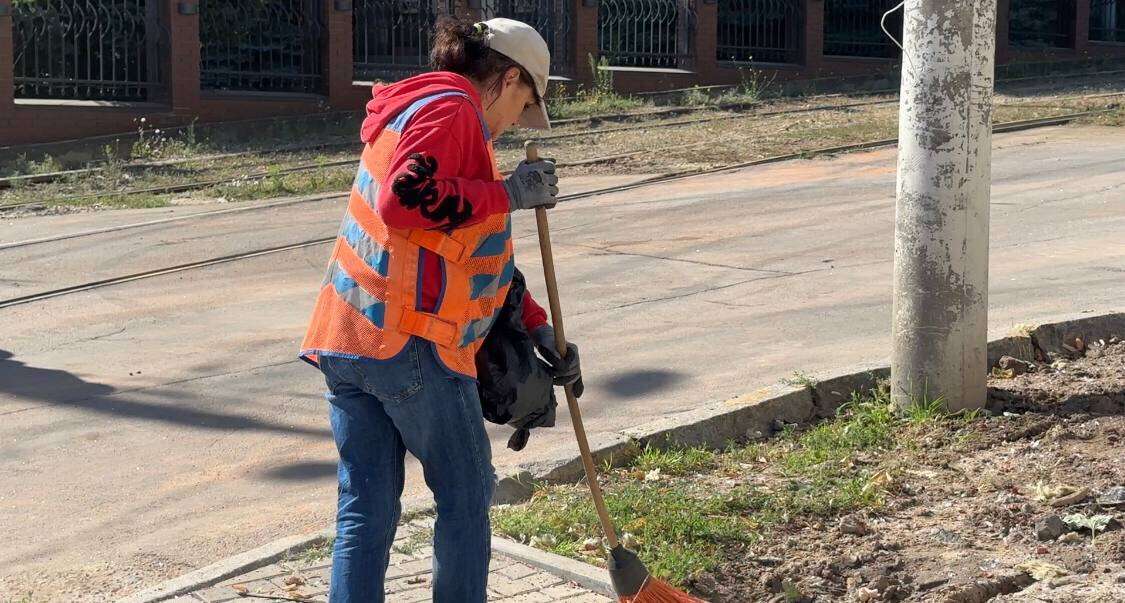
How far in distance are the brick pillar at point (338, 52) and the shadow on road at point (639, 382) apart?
619 inches

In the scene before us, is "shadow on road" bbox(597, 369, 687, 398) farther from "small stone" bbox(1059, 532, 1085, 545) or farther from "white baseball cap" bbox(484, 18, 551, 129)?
"white baseball cap" bbox(484, 18, 551, 129)

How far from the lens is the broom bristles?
12.6 ft

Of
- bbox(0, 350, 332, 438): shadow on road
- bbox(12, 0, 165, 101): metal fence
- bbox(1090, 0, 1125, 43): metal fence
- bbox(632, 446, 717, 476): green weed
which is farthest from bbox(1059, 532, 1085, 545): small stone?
bbox(1090, 0, 1125, 43): metal fence

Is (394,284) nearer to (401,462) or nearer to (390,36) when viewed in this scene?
(401,462)

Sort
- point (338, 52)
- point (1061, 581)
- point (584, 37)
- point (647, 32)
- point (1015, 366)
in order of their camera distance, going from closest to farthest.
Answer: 1. point (1061, 581)
2. point (1015, 366)
3. point (338, 52)
4. point (584, 37)
5. point (647, 32)

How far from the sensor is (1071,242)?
1027 cm

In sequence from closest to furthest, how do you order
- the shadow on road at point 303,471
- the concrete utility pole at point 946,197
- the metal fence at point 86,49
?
the concrete utility pole at point 946,197, the shadow on road at point 303,471, the metal fence at point 86,49

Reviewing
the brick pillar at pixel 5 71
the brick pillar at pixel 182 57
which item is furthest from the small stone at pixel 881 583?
the brick pillar at pixel 182 57

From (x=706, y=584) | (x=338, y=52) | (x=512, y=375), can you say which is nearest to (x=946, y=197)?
(x=706, y=584)

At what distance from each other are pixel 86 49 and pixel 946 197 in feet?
55.7

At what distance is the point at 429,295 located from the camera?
10.6ft

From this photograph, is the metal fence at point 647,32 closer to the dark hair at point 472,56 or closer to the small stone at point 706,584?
the small stone at point 706,584

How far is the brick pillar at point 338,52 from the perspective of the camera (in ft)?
72.4

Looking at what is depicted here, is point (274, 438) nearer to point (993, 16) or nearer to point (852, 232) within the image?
point (993, 16)
